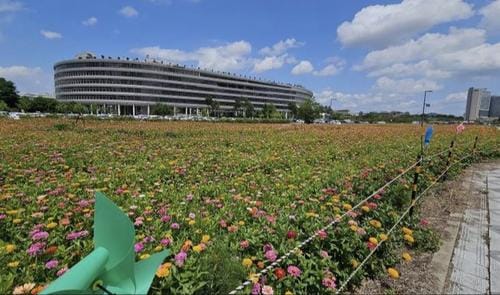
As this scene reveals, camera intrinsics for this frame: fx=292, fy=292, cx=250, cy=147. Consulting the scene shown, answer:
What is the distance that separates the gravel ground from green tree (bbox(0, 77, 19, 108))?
11652cm

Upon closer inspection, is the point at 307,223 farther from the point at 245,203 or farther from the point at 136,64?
the point at 136,64

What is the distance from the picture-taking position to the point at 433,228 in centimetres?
392

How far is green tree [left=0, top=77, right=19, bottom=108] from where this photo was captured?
9019 cm

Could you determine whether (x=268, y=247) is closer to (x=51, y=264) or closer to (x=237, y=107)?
(x=51, y=264)

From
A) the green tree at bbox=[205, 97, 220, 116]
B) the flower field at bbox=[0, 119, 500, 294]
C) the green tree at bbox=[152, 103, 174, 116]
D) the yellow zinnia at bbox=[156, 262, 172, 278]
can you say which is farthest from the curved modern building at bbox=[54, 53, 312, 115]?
the yellow zinnia at bbox=[156, 262, 172, 278]

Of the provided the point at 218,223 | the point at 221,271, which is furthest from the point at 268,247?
the point at 218,223

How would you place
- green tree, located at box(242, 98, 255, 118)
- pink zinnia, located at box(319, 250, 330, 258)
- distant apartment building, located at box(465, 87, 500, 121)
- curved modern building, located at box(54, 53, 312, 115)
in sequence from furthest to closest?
green tree, located at box(242, 98, 255, 118) < curved modern building, located at box(54, 53, 312, 115) < distant apartment building, located at box(465, 87, 500, 121) < pink zinnia, located at box(319, 250, 330, 258)

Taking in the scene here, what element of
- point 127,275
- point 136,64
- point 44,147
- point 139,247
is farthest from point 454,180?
point 136,64

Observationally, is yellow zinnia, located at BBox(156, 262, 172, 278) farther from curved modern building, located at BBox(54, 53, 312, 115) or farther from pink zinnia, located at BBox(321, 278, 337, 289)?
curved modern building, located at BBox(54, 53, 312, 115)

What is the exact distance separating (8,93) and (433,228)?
11939 centimetres

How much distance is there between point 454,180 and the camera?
7.00m

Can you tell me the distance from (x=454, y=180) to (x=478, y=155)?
18.9ft

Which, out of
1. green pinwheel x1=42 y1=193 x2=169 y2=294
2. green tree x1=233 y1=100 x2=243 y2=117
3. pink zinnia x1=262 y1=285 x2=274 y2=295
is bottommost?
pink zinnia x1=262 y1=285 x2=274 y2=295

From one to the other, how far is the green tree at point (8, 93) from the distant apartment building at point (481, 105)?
119988mm
